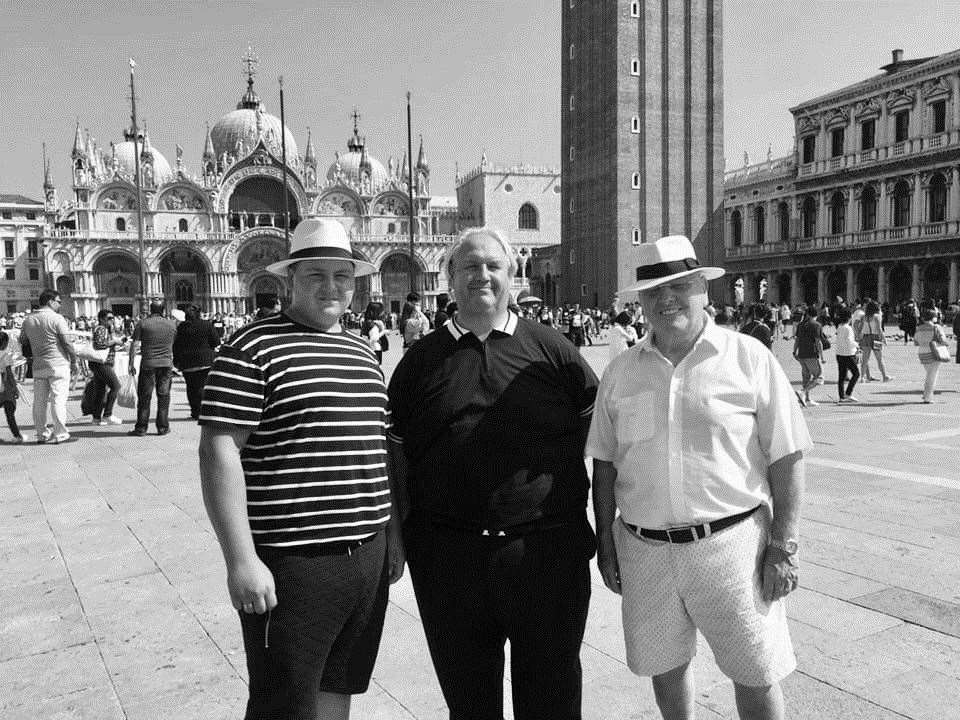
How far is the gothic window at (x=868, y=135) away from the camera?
1410 inches

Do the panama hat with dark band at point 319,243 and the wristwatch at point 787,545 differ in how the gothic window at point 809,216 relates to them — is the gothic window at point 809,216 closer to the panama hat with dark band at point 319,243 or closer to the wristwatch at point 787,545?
the wristwatch at point 787,545

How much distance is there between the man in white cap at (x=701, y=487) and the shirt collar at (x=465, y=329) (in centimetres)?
34

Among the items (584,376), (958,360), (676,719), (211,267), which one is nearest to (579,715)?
(676,719)

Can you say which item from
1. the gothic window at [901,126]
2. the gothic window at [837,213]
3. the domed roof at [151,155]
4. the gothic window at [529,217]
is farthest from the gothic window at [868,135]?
the domed roof at [151,155]

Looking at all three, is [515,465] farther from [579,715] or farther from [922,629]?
[922,629]

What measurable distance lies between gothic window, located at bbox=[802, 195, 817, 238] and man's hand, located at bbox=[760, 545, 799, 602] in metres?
40.9

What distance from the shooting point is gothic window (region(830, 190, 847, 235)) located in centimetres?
3772

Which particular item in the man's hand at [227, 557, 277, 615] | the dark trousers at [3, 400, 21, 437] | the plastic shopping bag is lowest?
the dark trousers at [3, 400, 21, 437]

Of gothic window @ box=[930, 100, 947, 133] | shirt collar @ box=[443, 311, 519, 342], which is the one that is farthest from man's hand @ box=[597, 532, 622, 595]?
gothic window @ box=[930, 100, 947, 133]

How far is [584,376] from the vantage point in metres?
2.48

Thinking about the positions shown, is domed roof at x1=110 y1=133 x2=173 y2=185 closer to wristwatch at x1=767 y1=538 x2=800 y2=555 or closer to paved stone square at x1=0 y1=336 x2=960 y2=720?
paved stone square at x1=0 y1=336 x2=960 y2=720

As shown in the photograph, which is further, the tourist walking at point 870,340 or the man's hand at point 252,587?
the tourist walking at point 870,340

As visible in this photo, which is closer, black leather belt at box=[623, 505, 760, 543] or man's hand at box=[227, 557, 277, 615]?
man's hand at box=[227, 557, 277, 615]

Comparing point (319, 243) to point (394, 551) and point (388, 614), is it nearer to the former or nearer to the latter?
point (394, 551)
